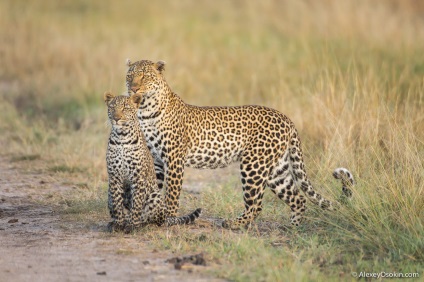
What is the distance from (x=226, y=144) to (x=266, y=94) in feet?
23.7

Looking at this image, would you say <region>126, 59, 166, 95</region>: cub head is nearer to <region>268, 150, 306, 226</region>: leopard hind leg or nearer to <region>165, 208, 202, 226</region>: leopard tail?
<region>165, 208, 202, 226</region>: leopard tail

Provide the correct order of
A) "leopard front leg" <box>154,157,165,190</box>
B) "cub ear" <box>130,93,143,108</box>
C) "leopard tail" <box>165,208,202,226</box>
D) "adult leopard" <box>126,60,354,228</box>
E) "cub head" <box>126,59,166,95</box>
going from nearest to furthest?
1. "cub ear" <box>130,93,143,108</box>
2. "leopard tail" <box>165,208,202,226</box>
3. "adult leopard" <box>126,60,354,228</box>
4. "cub head" <box>126,59,166,95</box>
5. "leopard front leg" <box>154,157,165,190</box>

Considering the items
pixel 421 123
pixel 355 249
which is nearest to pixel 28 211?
pixel 355 249

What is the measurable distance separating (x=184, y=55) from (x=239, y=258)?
11.8 m

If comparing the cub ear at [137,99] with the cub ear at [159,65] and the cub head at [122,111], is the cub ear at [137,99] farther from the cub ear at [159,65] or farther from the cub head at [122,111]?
the cub ear at [159,65]

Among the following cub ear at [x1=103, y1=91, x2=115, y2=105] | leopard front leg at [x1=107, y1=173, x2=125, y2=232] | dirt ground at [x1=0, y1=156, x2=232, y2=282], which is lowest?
dirt ground at [x1=0, y1=156, x2=232, y2=282]

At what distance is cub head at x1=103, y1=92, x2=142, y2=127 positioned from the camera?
27.6 feet

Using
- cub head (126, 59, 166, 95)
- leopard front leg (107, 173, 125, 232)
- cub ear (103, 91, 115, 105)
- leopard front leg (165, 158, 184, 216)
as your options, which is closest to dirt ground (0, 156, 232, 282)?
leopard front leg (107, 173, 125, 232)

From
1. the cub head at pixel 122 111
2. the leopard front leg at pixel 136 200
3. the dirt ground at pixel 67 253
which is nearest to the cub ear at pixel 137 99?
the cub head at pixel 122 111

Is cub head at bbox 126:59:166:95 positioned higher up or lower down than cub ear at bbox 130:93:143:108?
higher up

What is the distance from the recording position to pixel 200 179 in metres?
12.2

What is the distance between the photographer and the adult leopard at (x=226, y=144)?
9.05 metres

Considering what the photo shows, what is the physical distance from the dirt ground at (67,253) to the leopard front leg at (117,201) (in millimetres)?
135

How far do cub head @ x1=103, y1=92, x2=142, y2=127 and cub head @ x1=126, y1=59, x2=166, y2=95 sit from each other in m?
0.49
